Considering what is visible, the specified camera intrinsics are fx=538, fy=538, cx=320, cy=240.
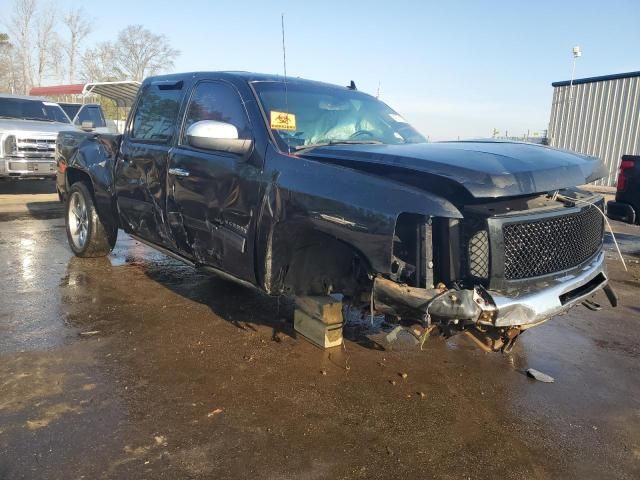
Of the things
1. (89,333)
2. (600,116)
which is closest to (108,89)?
(89,333)

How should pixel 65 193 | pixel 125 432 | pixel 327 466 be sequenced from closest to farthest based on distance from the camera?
pixel 327 466 < pixel 125 432 < pixel 65 193

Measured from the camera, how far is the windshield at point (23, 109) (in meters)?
11.9

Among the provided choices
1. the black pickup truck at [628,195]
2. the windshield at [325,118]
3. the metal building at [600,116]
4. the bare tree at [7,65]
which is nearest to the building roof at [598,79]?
the metal building at [600,116]

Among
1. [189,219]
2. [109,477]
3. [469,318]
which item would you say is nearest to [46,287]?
[189,219]

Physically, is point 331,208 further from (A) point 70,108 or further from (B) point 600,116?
(B) point 600,116

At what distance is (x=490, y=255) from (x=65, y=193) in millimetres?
5696

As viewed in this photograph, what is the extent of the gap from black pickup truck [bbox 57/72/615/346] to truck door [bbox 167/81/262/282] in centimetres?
1

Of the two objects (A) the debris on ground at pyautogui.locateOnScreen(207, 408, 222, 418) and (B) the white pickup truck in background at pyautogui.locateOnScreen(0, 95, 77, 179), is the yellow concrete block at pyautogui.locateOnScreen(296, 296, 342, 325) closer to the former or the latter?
(A) the debris on ground at pyautogui.locateOnScreen(207, 408, 222, 418)

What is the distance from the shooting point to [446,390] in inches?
138

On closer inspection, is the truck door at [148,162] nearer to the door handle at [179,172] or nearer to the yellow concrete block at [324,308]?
the door handle at [179,172]

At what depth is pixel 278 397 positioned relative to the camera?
10.9 ft

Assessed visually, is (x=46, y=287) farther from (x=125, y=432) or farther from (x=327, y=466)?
(x=327, y=466)

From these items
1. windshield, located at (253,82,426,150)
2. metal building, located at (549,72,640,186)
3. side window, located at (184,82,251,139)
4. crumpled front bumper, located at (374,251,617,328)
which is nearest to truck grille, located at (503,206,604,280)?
crumpled front bumper, located at (374,251,617,328)

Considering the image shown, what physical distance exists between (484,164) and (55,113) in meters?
12.4
